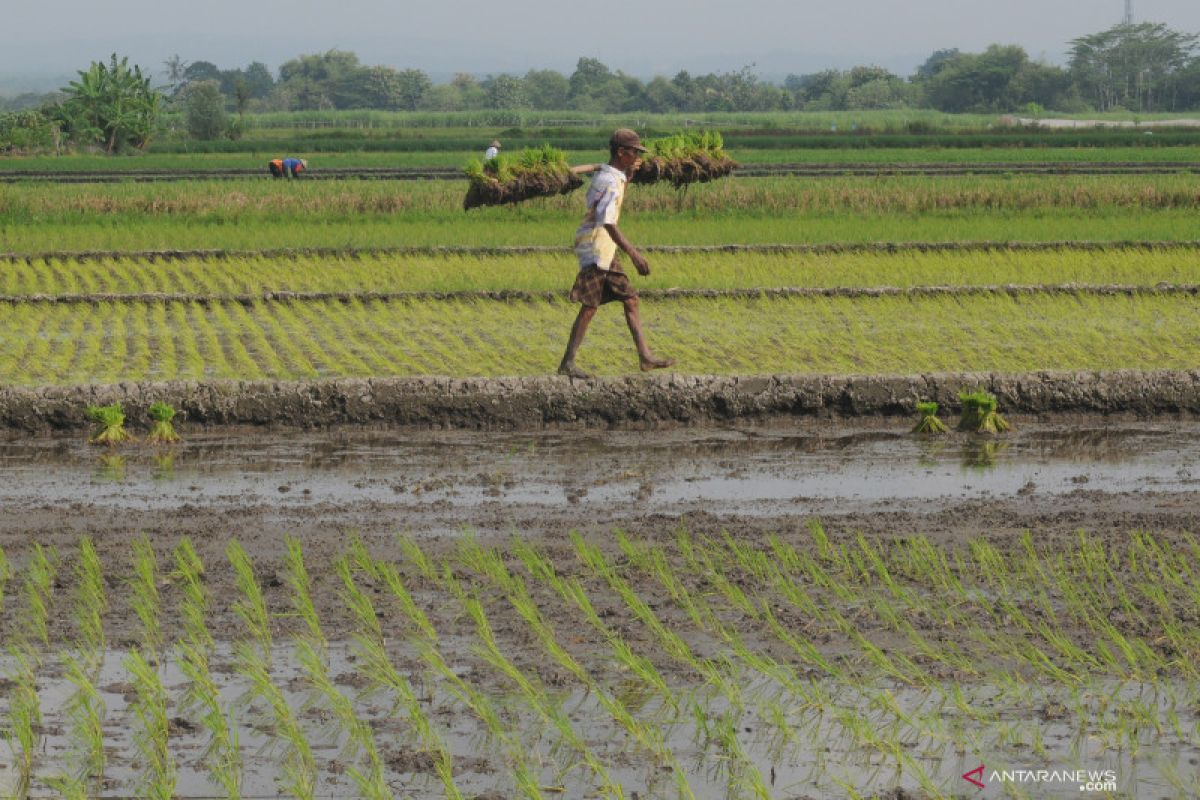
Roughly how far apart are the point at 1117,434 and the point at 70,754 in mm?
6649

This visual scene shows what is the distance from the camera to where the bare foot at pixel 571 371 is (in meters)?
9.82

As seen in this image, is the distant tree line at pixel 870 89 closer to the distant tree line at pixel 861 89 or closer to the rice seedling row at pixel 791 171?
the distant tree line at pixel 861 89

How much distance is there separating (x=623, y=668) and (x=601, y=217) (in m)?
4.84

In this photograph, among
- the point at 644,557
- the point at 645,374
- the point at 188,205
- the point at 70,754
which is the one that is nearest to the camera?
the point at 70,754

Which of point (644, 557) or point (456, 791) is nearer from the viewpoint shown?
point (456, 791)

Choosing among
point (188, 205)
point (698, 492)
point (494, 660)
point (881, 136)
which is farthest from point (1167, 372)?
point (881, 136)

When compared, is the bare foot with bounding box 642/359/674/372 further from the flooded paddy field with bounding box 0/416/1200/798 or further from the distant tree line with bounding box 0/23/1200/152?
the distant tree line with bounding box 0/23/1200/152

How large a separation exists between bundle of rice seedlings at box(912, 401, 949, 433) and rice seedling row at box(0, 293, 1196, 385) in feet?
3.80

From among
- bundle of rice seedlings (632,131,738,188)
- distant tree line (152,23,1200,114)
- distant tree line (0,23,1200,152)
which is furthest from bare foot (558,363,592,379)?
distant tree line (152,23,1200,114)

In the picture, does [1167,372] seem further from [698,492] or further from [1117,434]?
[698,492]

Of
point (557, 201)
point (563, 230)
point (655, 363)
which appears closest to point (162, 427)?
point (655, 363)

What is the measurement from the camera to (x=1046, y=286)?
1415 centimetres

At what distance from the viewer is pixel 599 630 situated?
5438 millimetres

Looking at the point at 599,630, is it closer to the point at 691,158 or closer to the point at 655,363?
the point at 655,363
